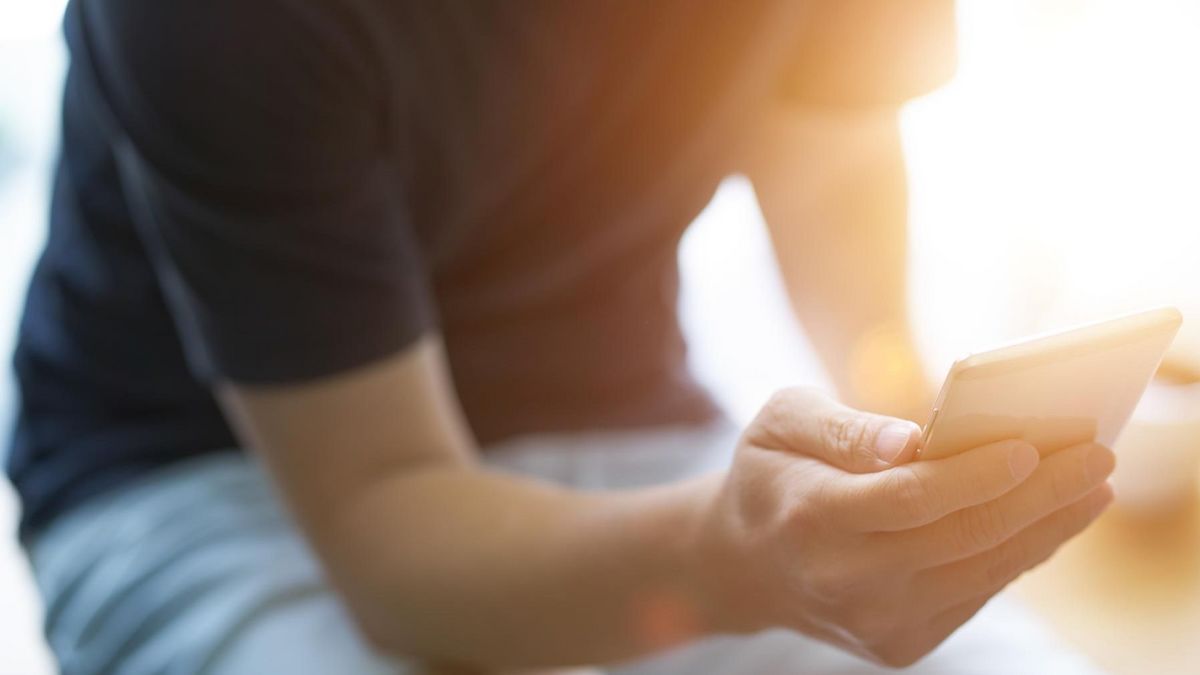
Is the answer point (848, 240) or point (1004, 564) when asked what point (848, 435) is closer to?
point (1004, 564)

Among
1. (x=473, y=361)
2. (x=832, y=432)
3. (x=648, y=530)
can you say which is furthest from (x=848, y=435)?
(x=473, y=361)

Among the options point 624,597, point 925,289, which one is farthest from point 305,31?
point 925,289

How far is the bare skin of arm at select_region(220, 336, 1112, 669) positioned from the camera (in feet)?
1.23

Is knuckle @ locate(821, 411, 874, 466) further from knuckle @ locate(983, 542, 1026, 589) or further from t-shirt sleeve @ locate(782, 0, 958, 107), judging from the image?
t-shirt sleeve @ locate(782, 0, 958, 107)

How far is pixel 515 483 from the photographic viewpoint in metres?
0.65

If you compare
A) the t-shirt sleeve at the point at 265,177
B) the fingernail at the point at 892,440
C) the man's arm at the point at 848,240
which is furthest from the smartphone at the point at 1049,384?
the man's arm at the point at 848,240

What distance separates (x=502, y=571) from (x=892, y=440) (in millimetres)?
322

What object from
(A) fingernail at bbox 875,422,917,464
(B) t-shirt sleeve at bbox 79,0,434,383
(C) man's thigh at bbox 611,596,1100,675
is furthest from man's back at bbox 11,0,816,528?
(A) fingernail at bbox 875,422,917,464

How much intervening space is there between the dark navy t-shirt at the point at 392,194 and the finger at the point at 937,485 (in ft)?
1.18

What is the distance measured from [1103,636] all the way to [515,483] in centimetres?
49

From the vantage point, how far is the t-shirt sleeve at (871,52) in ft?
2.48

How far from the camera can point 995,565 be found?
41 centimetres

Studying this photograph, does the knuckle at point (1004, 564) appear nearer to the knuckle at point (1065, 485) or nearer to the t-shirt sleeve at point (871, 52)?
the knuckle at point (1065, 485)

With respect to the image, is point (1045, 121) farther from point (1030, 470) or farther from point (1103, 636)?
point (1030, 470)
